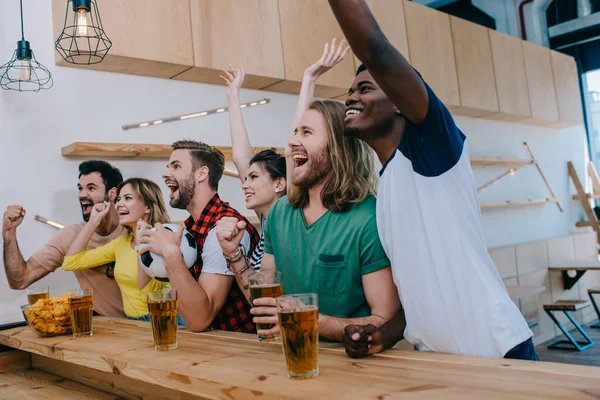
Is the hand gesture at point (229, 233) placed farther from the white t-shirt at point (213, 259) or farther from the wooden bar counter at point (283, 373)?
the wooden bar counter at point (283, 373)

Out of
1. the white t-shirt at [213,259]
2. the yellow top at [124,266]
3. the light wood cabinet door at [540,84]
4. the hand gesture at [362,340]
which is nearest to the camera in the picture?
the hand gesture at [362,340]

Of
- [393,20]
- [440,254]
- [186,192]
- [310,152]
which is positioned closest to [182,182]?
[186,192]

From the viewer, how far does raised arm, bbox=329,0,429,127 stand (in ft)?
3.53

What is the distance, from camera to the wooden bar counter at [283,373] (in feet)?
2.80

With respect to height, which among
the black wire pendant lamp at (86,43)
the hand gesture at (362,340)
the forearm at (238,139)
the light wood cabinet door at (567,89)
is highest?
the light wood cabinet door at (567,89)

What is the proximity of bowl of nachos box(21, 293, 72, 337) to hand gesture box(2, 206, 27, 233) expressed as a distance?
0.99 metres

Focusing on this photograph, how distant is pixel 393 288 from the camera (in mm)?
1374

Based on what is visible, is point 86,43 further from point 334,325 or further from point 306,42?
point 334,325

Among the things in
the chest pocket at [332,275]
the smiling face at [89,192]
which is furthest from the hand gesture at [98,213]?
the chest pocket at [332,275]

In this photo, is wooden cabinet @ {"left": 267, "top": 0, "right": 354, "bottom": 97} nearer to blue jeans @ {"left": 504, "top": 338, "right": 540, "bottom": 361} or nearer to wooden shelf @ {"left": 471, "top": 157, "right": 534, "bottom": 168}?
wooden shelf @ {"left": 471, "top": 157, "right": 534, "bottom": 168}

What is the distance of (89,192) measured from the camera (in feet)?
9.62

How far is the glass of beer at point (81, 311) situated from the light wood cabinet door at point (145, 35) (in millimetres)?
1642

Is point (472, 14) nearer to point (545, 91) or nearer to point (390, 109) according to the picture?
point (545, 91)

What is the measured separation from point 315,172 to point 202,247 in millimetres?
524
